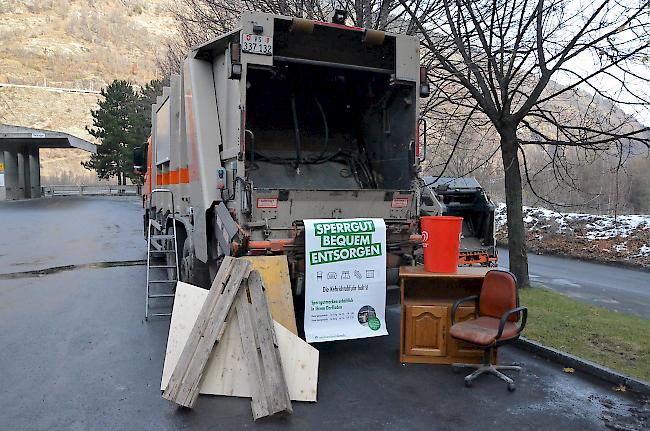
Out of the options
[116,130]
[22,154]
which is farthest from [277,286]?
[116,130]

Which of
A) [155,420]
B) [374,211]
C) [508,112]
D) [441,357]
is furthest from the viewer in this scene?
[508,112]

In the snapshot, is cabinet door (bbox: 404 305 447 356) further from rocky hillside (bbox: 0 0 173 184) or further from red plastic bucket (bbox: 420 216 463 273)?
rocky hillside (bbox: 0 0 173 184)

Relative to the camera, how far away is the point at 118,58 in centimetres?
9281

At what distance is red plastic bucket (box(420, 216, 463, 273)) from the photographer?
5527mm

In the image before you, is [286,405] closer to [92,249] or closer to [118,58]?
[92,249]

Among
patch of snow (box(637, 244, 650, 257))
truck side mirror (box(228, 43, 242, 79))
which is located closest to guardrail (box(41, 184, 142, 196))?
patch of snow (box(637, 244, 650, 257))

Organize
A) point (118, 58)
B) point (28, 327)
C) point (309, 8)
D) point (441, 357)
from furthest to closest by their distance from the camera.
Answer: point (118, 58) → point (309, 8) → point (28, 327) → point (441, 357)

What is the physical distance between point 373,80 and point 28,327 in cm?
523

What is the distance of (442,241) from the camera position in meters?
5.55

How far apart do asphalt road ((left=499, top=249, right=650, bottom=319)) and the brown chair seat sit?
4.50 metres

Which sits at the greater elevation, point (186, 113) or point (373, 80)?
point (373, 80)

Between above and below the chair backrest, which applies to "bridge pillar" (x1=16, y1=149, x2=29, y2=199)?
above

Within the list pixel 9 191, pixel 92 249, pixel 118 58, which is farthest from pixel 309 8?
pixel 118 58

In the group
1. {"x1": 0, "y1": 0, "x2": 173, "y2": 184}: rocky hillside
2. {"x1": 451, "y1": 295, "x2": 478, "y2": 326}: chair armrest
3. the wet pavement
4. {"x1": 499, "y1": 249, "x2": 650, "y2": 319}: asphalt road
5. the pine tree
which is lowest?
{"x1": 499, "y1": 249, "x2": 650, "y2": 319}: asphalt road
